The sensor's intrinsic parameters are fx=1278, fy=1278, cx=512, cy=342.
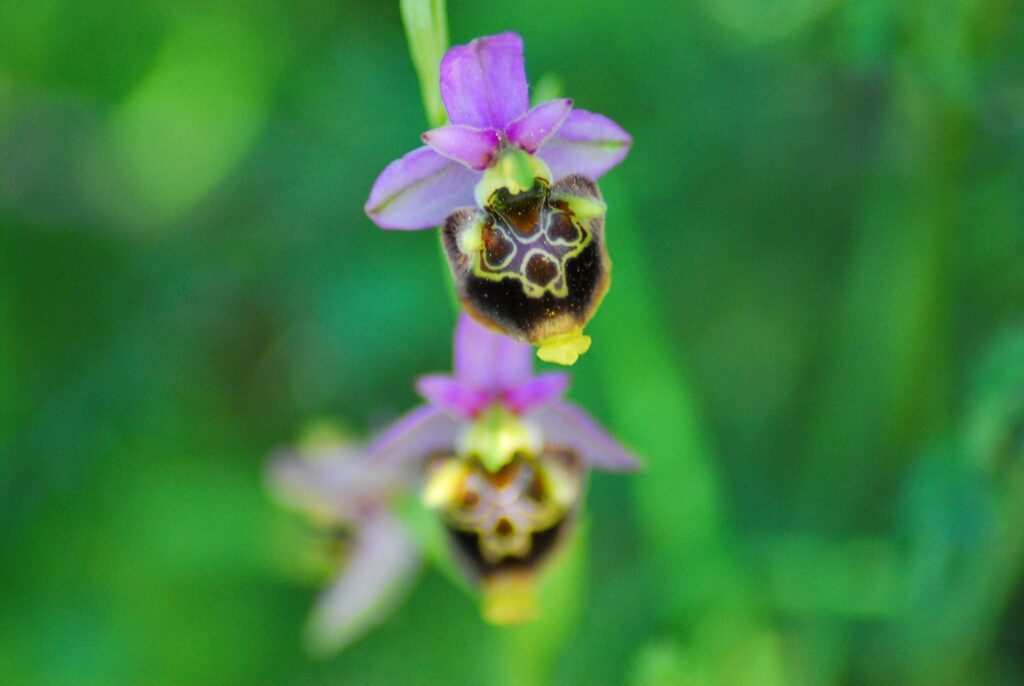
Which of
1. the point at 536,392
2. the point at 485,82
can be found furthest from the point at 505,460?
the point at 485,82

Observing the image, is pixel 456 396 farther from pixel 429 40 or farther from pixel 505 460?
pixel 429 40

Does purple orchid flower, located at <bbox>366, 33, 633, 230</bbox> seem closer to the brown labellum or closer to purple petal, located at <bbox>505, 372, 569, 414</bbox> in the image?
the brown labellum

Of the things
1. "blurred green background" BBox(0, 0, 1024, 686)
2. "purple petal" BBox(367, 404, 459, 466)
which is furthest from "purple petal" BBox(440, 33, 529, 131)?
"blurred green background" BBox(0, 0, 1024, 686)

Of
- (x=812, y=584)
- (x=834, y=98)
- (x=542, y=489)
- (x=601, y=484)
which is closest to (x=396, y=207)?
(x=542, y=489)

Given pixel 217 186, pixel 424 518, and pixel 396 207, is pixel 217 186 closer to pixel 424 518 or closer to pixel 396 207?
pixel 424 518

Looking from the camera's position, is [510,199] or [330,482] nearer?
[510,199]

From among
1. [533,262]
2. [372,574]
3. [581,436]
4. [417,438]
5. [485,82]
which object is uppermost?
[485,82]
